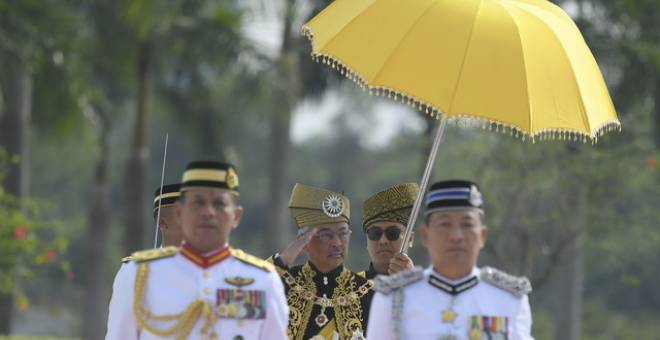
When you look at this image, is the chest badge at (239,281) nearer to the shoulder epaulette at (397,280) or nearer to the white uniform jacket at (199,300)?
the white uniform jacket at (199,300)

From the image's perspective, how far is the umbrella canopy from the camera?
768cm

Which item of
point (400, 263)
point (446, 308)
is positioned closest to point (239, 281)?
point (446, 308)

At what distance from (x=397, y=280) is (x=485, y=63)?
152cm

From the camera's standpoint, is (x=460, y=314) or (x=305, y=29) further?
(x=305, y=29)

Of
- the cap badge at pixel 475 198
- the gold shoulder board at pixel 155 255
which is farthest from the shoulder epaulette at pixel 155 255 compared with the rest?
the cap badge at pixel 475 198

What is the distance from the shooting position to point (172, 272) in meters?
6.62

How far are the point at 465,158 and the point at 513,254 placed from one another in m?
1.52

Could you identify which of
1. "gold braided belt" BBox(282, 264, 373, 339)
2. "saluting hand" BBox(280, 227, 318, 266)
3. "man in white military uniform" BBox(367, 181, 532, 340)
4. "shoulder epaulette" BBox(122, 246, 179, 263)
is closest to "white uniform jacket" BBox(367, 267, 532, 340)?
"man in white military uniform" BBox(367, 181, 532, 340)

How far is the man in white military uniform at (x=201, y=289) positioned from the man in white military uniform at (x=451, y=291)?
19.5 inches

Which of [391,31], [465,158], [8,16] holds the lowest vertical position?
[391,31]

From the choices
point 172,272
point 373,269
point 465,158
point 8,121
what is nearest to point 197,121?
point 8,121

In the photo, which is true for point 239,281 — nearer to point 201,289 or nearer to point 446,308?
point 201,289

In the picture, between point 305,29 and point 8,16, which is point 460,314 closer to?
point 305,29

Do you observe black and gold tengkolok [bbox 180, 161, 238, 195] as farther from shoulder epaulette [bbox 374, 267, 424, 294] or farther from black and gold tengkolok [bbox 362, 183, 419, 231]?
black and gold tengkolok [bbox 362, 183, 419, 231]
